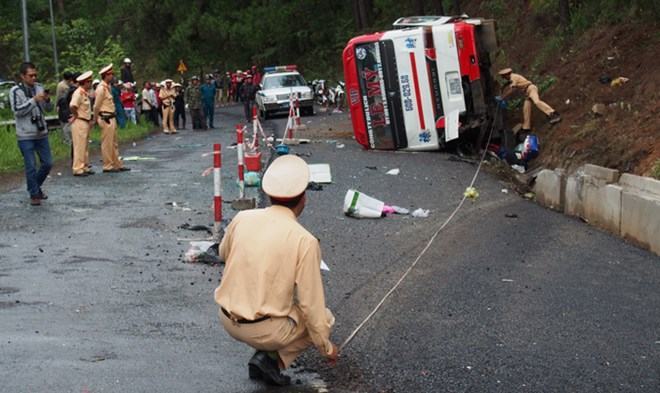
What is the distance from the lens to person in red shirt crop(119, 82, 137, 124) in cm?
3262

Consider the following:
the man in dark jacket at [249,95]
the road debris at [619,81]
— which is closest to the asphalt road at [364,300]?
the road debris at [619,81]

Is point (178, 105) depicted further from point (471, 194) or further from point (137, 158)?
point (471, 194)

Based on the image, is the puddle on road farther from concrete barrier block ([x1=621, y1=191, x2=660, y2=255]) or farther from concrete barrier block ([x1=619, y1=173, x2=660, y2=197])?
concrete barrier block ([x1=619, y1=173, x2=660, y2=197])

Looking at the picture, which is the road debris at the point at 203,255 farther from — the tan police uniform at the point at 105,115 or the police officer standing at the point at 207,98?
the police officer standing at the point at 207,98

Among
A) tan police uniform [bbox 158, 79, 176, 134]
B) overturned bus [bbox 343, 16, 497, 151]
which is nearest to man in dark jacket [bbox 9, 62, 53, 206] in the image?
overturned bus [bbox 343, 16, 497, 151]

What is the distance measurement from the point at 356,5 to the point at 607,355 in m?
44.2

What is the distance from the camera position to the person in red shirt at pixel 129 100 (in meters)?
32.6

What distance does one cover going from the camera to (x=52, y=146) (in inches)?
941

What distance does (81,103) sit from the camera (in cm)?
1806

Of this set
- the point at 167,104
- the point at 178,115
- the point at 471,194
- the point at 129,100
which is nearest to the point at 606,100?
the point at 471,194

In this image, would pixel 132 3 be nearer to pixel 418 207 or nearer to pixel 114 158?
pixel 114 158

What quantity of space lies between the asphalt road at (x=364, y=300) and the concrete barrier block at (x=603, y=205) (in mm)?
254

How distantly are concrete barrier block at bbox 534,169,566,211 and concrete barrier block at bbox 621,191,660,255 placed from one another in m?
2.70

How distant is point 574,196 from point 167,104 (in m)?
19.8
